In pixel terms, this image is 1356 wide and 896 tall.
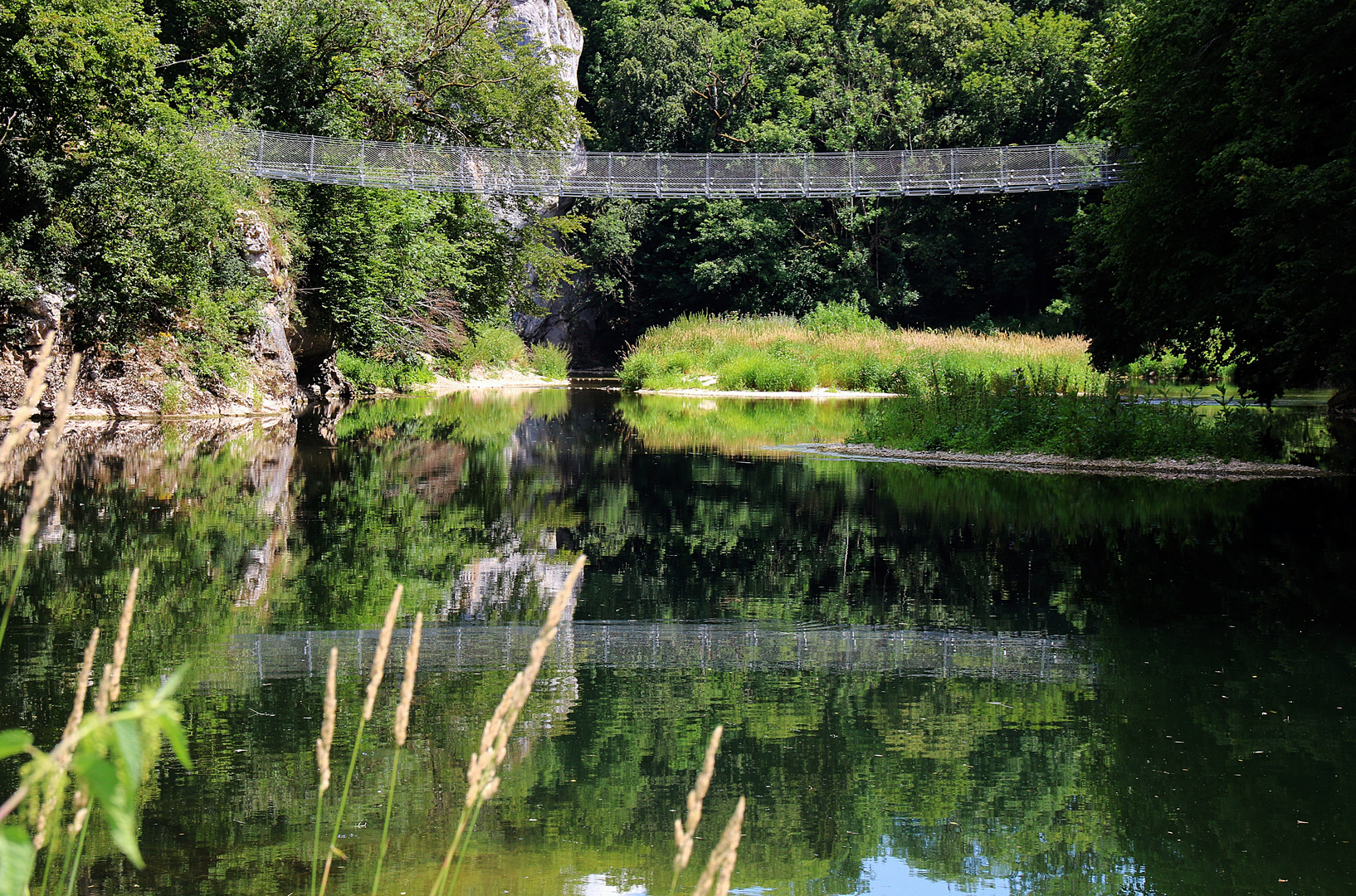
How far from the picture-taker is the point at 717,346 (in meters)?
34.7

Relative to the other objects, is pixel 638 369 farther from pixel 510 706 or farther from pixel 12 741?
pixel 12 741

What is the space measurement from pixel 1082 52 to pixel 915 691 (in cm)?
4204

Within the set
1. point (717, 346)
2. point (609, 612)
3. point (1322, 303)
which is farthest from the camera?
point (717, 346)

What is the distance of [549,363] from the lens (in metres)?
44.3

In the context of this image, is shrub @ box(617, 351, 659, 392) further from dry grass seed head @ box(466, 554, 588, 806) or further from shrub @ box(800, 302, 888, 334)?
dry grass seed head @ box(466, 554, 588, 806)

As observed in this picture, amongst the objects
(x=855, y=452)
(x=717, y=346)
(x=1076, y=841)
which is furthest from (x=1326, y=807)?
(x=717, y=346)

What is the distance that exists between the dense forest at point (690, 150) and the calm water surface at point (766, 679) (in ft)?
12.4

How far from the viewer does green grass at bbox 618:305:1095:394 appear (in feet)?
101

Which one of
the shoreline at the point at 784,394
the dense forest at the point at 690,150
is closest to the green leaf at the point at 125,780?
the dense forest at the point at 690,150

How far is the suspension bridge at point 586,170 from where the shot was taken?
2317 centimetres

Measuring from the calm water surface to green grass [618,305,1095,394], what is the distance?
2043 centimetres

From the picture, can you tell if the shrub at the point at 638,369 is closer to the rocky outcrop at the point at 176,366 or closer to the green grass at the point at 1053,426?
the rocky outcrop at the point at 176,366

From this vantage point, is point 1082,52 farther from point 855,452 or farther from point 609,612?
point 609,612

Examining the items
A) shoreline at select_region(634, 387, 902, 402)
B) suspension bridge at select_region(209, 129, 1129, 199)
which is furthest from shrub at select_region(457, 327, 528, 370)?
suspension bridge at select_region(209, 129, 1129, 199)
